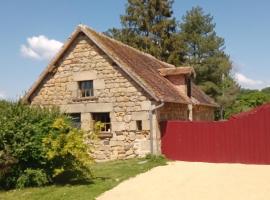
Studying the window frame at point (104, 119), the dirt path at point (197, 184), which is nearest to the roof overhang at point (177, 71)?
the window frame at point (104, 119)

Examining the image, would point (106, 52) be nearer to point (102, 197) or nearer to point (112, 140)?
point (112, 140)

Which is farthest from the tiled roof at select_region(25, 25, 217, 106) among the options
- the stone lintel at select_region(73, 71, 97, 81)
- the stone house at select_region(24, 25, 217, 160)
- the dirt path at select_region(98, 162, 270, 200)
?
the dirt path at select_region(98, 162, 270, 200)

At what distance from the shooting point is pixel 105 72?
835 inches

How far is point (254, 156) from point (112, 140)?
22.3 ft

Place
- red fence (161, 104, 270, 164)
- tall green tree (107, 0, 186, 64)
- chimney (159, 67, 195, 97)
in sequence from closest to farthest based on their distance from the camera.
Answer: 1. red fence (161, 104, 270, 164)
2. chimney (159, 67, 195, 97)
3. tall green tree (107, 0, 186, 64)

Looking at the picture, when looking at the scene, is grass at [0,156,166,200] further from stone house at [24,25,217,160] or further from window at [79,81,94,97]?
window at [79,81,94,97]

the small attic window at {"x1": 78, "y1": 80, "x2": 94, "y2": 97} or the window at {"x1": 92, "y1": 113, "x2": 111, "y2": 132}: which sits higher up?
the small attic window at {"x1": 78, "y1": 80, "x2": 94, "y2": 97}

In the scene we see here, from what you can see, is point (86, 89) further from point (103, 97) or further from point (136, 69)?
point (136, 69)

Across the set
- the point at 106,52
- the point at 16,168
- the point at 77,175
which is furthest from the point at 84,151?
the point at 106,52

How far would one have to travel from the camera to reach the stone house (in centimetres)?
2011

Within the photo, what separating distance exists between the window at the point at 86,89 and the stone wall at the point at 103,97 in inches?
10.5

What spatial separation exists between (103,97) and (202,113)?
9.48 m

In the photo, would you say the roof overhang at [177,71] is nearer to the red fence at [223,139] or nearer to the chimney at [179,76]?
the chimney at [179,76]

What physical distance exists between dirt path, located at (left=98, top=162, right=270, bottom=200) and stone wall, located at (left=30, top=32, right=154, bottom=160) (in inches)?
137
